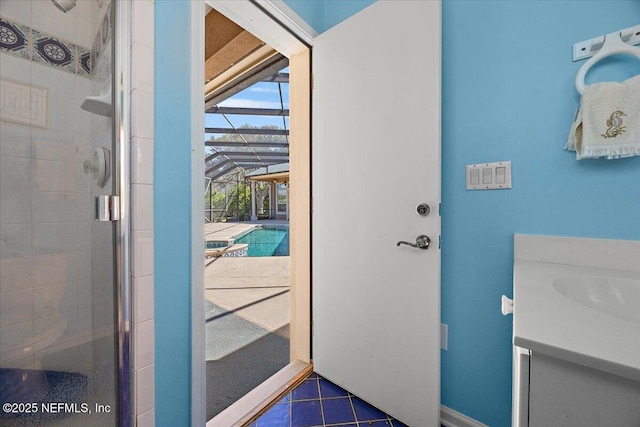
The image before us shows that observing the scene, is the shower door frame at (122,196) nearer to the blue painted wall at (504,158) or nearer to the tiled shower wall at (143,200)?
the tiled shower wall at (143,200)

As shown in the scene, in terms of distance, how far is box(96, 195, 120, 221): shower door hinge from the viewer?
79 centimetres

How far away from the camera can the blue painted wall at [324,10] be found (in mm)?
1495

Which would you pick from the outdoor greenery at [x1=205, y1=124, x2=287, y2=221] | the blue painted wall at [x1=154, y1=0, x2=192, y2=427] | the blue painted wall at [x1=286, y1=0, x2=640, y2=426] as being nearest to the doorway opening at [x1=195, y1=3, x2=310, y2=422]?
the blue painted wall at [x1=154, y1=0, x2=192, y2=427]

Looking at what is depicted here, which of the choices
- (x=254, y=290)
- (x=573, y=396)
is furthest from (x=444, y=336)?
(x=254, y=290)

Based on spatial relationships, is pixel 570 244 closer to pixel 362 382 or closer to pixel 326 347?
pixel 362 382

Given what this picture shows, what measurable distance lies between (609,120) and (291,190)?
1.46 m

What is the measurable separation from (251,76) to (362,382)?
261 centimetres

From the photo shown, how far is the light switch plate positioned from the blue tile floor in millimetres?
1125

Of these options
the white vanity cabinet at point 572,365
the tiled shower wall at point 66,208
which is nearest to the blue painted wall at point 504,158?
the white vanity cabinet at point 572,365

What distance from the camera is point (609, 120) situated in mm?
795

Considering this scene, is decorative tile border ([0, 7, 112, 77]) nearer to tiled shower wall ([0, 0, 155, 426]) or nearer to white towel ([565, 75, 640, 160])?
tiled shower wall ([0, 0, 155, 426])

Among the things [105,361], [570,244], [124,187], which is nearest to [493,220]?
[570,244]

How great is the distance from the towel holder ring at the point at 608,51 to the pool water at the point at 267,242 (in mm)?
5728

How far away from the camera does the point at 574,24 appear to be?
0.91 meters
